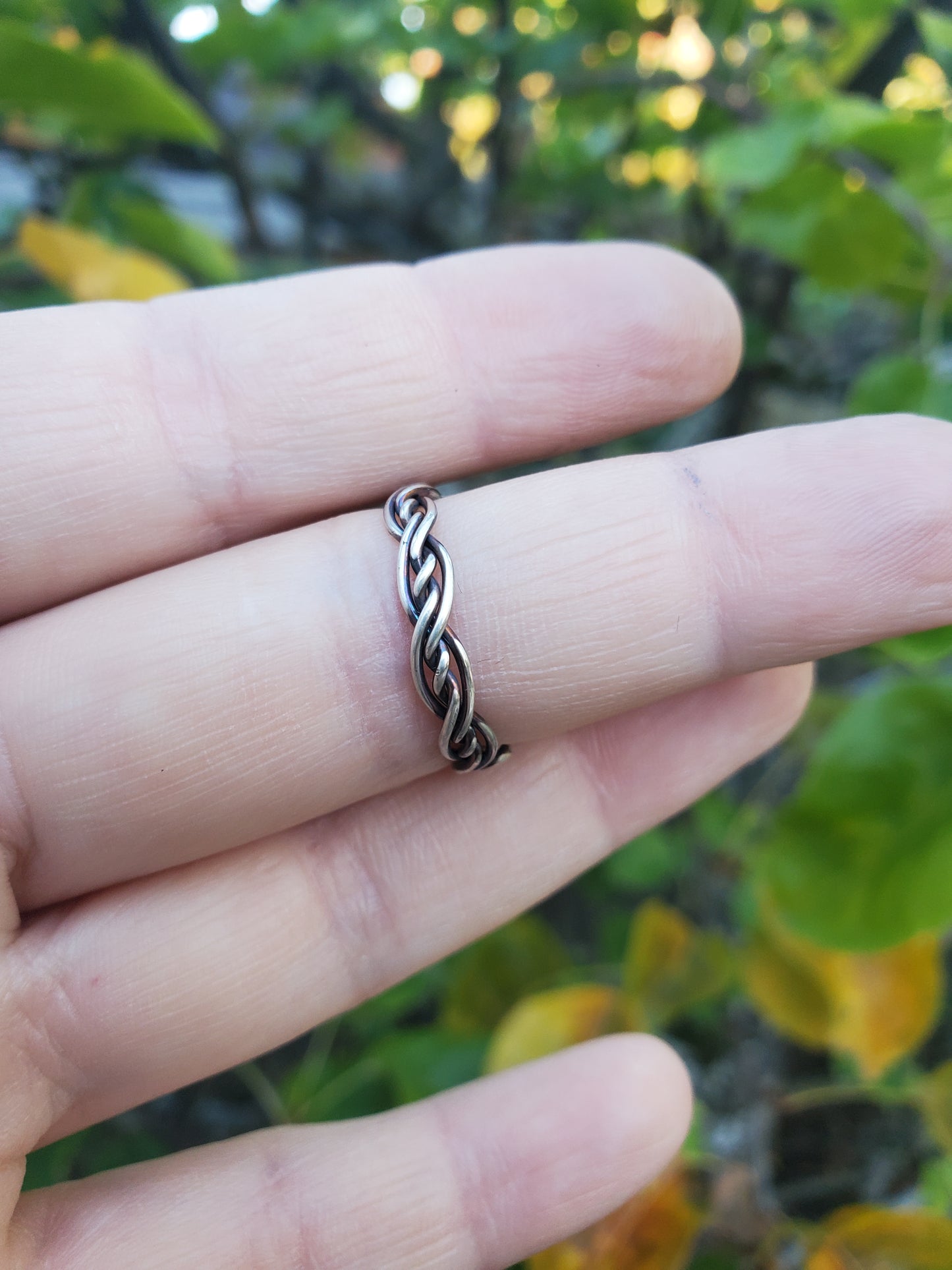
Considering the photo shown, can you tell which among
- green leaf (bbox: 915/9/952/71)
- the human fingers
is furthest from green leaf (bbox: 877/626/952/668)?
green leaf (bbox: 915/9/952/71)

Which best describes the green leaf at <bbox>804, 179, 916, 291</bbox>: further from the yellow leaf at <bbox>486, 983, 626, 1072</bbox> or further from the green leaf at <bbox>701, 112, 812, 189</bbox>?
the yellow leaf at <bbox>486, 983, 626, 1072</bbox>

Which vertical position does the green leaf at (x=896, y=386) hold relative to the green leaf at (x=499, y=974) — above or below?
above

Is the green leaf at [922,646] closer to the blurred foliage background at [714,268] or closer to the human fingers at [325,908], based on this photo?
the blurred foliage background at [714,268]

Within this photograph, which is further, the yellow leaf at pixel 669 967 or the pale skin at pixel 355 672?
the yellow leaf at pixel 669 967

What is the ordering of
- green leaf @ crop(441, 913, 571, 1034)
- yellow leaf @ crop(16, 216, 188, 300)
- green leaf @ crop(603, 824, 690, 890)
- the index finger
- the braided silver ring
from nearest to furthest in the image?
1. the braided silver ring
2. the index finger
3. yellow leaf @ crop(16, 216, 188, 300)
4. green leaf @ crop(441, 913, 571, 1034)
5. green leaf @ crop(603, 824, 690, 890)

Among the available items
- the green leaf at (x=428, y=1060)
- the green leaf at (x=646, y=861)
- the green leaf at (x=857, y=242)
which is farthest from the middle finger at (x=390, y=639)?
the green leaf at (x=646, y=861)

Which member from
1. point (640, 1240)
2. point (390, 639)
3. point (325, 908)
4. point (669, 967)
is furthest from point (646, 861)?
point (390, 639)

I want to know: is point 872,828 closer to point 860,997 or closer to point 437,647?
point 860,997
